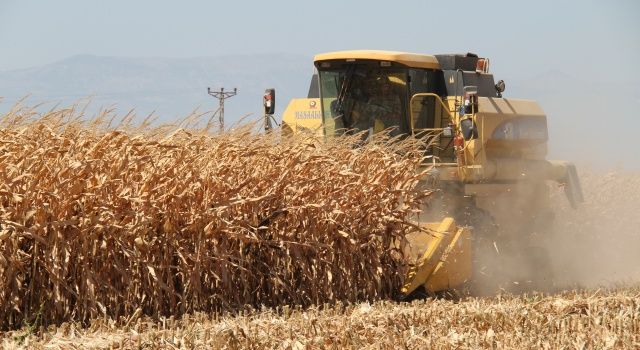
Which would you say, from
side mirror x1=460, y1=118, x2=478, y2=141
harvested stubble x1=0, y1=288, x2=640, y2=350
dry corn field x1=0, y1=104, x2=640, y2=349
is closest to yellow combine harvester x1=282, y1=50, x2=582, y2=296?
side mirror x1=460, y1=118, x2=478, y2=141

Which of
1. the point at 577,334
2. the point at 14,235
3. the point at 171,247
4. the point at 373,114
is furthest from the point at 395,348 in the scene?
the point at 373,114

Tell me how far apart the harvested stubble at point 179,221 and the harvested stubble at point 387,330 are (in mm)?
245

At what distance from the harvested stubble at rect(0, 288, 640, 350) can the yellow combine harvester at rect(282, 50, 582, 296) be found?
266 centimetres

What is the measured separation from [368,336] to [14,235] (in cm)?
198

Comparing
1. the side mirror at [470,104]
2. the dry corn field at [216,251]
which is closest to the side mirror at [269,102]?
the side mirror at [470,104]

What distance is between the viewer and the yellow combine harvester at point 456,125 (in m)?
9.38

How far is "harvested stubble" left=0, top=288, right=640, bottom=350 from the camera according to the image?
15.9 feet

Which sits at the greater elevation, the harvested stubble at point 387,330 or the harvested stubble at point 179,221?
the harvested stubble at point 179,221

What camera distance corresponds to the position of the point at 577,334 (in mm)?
5059

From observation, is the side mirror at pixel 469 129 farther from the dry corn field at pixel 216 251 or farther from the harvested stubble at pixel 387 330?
the harvested stubble at pixel 387 330

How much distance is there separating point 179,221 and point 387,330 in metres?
1.53

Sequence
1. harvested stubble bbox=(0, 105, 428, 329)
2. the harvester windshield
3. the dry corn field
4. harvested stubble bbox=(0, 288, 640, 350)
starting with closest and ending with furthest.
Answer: harvested stubble bbox=(0, 288, 640, 350)
the dry corn field
harvested stubble bbox=(0, 105, 428, 329)
the harvester windshield

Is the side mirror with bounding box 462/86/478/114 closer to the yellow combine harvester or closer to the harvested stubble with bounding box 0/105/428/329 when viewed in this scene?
the yellow combine harvester

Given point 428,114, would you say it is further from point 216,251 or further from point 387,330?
point 387,330
